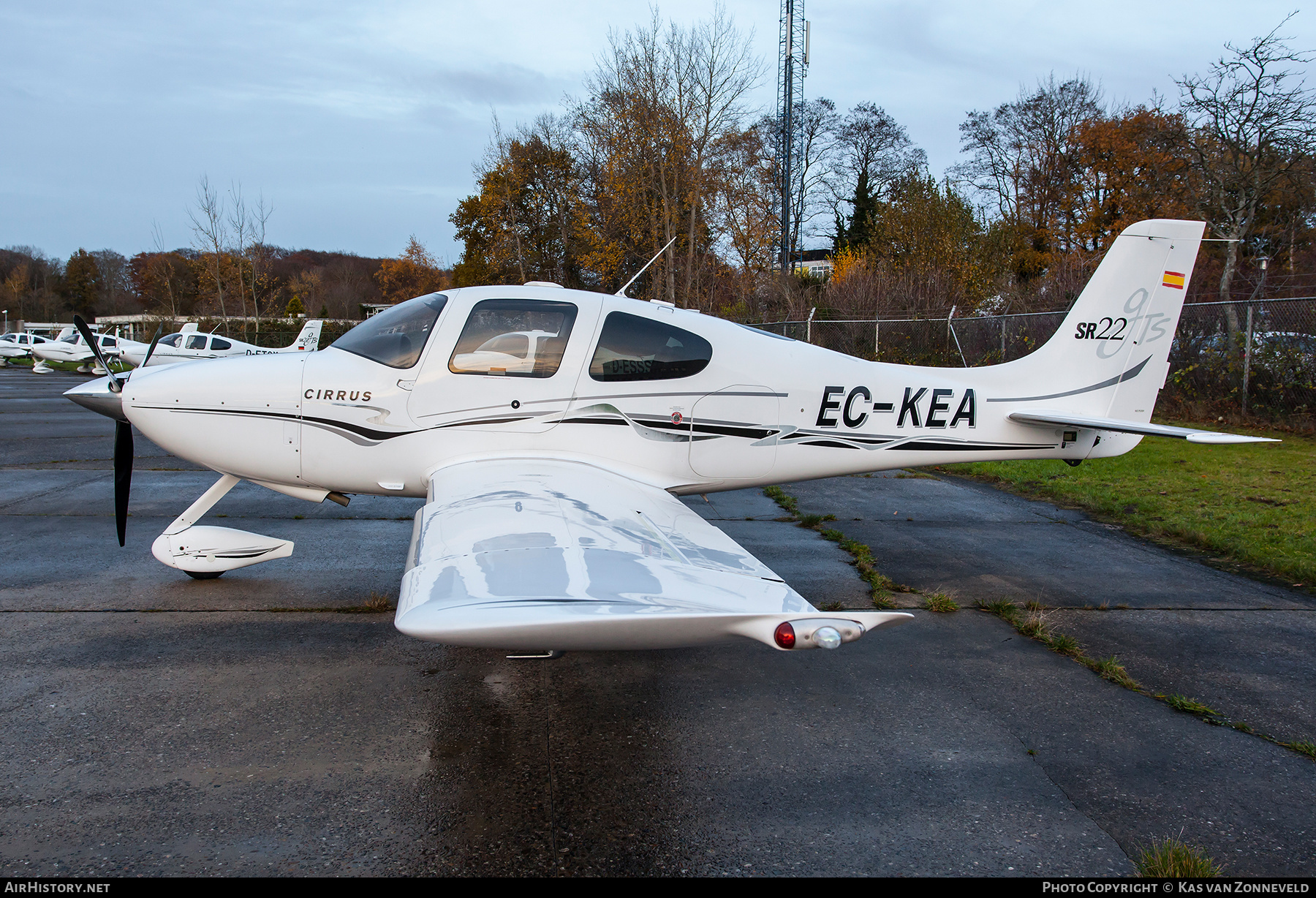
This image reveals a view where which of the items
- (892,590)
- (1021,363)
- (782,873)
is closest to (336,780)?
(782,873)

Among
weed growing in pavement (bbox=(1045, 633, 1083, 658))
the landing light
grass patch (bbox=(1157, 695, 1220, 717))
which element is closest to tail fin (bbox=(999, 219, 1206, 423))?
weed growing in pavement (bbox=(1045, 633, 1083, 658))

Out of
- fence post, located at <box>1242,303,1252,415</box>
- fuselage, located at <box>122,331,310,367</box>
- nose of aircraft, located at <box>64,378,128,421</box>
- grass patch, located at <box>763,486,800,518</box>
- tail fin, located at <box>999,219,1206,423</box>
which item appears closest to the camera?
nose of aircraft, located at <box>64,378,128,421</box>

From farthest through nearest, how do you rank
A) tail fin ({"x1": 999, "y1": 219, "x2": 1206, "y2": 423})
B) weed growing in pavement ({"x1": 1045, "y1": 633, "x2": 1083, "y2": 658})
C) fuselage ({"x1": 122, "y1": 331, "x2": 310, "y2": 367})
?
Answer: fuselage ({"x1": 122, "y1": 331, "x2": 310, "y2": 367})
tail fin ({"x1": 999, "y1": 219, "x2": 1206, "y2": 423})
weed growing in pavement ({"x1": 1045, "y1": 633, "x2": 1083, "y2": 658})

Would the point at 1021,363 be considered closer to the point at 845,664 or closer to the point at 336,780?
the point at 845,664

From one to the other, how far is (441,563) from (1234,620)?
506 cm

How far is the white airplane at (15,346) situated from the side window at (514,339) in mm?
46474

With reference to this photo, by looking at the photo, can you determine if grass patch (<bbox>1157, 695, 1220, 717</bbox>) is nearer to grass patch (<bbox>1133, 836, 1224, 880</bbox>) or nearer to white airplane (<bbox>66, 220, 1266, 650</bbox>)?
grass patch (<bbox>1133, 836, 1224, 880</bbox>)

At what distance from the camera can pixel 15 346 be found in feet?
135

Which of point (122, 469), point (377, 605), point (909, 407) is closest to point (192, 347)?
point (122, 469)

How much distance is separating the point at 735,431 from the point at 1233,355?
11812mm

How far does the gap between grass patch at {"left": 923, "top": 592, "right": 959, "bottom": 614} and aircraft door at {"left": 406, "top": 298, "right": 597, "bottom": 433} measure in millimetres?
2787

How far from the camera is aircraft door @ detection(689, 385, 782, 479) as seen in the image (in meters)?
5.11

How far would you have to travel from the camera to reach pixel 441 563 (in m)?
3.17

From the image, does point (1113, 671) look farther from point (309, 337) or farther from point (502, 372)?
point (309, 337)
